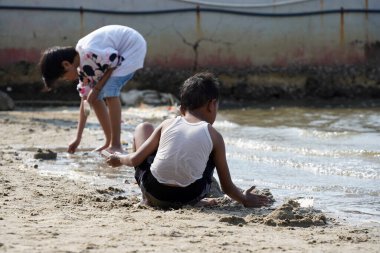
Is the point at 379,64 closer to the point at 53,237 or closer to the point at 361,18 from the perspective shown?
the point at 361,18

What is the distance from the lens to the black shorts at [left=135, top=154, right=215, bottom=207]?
4906 mm

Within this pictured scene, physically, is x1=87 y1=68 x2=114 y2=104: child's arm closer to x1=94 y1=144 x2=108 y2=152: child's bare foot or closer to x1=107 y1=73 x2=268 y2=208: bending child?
x1=94 y1=144 x2=108 y2=152: child's bare foot

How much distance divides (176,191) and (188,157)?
0.24 meters

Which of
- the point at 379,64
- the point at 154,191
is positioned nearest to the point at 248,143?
the point at 154,191

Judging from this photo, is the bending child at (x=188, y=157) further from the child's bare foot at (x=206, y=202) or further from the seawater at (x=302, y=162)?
the seawater at (x=302, y=162)

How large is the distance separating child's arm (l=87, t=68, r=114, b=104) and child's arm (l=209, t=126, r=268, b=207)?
2.51 metres

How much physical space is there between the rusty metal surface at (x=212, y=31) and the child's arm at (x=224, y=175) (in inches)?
315

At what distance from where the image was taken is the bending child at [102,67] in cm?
697

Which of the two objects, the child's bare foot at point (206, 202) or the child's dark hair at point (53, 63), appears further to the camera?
the child's dark hair at point (53, 63)

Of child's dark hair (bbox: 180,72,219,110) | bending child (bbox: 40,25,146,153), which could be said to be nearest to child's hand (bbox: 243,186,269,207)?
child's dark hair (bbox: 180,72,219,110)

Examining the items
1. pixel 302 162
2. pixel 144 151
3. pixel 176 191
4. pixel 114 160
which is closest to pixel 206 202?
pixel 176 191

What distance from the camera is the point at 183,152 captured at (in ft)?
15.8

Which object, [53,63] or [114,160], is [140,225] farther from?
[53,63]

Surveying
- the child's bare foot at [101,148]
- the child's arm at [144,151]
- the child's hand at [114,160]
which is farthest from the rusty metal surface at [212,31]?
the child's arm at [144,151]
